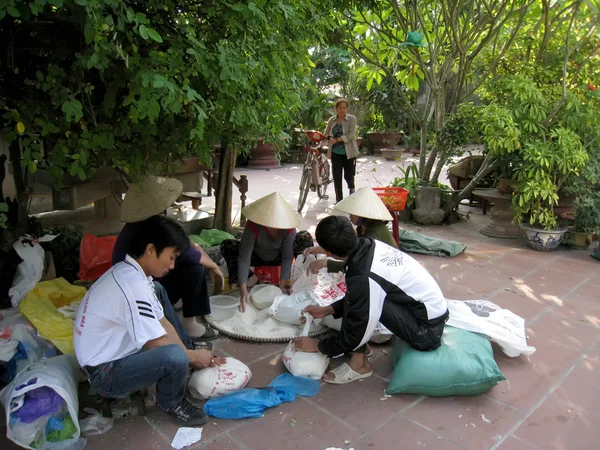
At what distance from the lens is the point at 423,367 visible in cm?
260

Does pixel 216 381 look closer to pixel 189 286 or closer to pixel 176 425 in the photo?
pixel 176 425

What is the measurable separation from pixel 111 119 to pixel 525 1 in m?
5.22

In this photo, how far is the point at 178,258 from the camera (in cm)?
302

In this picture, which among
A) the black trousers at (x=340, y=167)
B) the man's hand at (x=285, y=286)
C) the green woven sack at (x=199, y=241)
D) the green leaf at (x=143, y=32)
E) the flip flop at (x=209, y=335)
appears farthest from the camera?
the black trousers at (x=340, y=167)

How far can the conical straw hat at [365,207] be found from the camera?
11.4 ft

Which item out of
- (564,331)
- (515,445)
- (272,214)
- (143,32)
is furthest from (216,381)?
(564,331)

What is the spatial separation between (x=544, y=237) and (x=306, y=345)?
357 centimetres

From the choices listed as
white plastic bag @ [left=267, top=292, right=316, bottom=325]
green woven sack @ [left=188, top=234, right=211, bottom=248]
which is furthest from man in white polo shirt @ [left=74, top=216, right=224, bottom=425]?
green woven sack @ [left=188, top=234, right=211, bottom=248]

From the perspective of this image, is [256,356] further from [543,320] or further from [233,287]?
[543,320]

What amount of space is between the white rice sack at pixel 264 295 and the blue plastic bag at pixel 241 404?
92 centimetres

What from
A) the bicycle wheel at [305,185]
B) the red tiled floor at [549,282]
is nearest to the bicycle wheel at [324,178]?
the bicycle wheel at [305,185]

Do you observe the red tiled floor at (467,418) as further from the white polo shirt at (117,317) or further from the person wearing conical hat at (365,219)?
the white polo shirt at (117,317)

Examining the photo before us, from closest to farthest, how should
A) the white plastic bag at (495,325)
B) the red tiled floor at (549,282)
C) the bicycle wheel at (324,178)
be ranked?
the white plastic bag at (495,325) < the red tiled floor at (549,282) < the bicycle wheel at (324,178)

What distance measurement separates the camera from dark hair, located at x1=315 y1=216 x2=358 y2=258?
2.58 m
